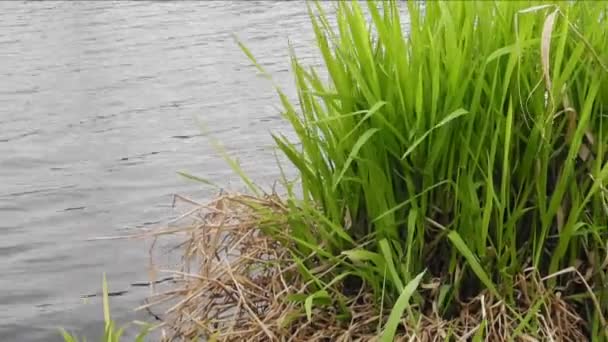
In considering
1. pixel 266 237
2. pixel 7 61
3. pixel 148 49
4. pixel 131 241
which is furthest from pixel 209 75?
pixel 266 237

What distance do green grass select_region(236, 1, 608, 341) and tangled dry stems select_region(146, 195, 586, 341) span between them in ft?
0.16

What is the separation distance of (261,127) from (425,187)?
16.4 feet

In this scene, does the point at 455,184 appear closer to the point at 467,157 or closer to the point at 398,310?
the point at 467,157

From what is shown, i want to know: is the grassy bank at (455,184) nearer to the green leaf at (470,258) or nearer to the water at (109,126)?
the green leaf at (470,258)

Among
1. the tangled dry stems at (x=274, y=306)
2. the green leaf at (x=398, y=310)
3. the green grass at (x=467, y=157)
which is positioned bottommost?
the tangled dry stems at (x=274, y=306)

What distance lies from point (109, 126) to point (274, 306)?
5.48 meters

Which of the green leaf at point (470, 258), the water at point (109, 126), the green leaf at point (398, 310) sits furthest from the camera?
the water at point (109, 126)

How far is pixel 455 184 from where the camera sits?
2930 millimetres

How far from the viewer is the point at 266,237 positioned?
3.37 m

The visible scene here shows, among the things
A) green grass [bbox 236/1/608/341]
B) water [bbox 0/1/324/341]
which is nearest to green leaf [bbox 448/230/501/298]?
→ green grass [bbox 236/1/608/341]

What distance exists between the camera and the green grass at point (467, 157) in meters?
2.91

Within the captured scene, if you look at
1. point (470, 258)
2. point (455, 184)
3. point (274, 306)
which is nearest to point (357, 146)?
point (455, 184)

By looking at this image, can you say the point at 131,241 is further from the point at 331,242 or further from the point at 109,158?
the point at 331,242

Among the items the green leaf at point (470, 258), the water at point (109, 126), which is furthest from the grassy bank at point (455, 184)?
the water at point (109, 126)
